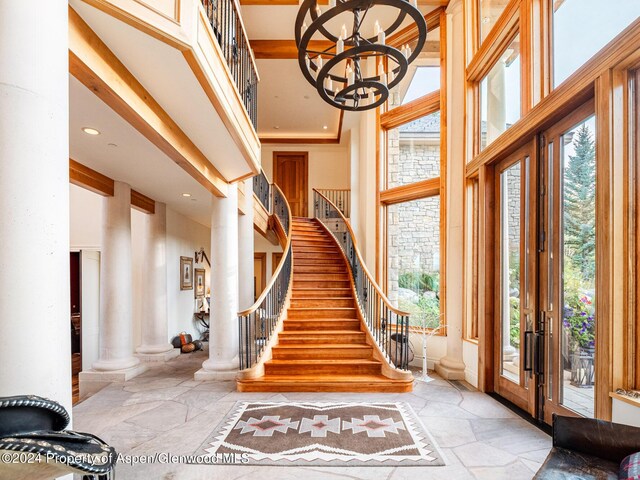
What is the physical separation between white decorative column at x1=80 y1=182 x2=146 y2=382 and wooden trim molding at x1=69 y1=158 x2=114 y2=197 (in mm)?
149

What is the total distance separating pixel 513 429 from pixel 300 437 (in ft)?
6.40

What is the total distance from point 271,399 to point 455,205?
3603mm

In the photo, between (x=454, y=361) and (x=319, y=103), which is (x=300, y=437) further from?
(x=319, y=103)

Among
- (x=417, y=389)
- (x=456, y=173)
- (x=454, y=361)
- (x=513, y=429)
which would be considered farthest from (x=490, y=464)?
(x=456, y=173)

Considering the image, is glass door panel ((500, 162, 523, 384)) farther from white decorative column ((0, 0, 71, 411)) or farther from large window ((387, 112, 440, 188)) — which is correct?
white decorative column ((0, 0, 71, 411))

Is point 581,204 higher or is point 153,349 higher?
point 581,204

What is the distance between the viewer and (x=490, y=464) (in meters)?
2.86

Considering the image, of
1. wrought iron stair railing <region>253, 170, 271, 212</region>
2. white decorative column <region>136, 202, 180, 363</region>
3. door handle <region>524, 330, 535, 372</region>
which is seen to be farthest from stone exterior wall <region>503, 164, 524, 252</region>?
white decorative column <region>136, 202, 180, 363</region>

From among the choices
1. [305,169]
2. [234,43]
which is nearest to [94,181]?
[234,43]

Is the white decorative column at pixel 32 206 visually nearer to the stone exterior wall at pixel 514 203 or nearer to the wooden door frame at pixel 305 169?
the stone exterior wall at pixel 514 203

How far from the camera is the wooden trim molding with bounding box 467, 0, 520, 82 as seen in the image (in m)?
4.18

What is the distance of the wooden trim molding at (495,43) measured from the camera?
13.7 ft

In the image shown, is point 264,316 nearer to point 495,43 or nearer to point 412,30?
point 495,43

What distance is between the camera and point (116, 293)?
541 cm
